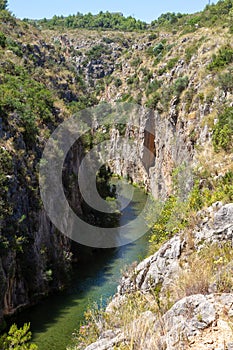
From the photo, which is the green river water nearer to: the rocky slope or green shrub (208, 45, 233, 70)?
the rocky slope

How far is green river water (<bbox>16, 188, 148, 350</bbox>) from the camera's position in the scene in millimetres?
23081

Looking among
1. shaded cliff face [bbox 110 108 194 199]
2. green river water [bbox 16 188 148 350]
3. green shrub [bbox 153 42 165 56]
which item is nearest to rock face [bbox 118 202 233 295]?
green river water [bbox 16 188 148 350]

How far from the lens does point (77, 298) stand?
2786 cm

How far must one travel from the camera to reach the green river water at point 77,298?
23.1m

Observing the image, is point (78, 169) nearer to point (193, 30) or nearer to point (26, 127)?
point (26, 127)

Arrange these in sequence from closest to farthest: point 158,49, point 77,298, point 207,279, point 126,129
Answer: point 207,279
point 77,298
point 126,129
point 158,49

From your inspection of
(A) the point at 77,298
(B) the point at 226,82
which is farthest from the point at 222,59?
(A) the point at 77,298

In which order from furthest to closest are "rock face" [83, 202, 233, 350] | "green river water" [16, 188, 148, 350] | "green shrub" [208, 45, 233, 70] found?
"green shrub" [208, 45, 233, 70], "green river water" [16, 188, 148, 350], "rock face" [83, 202, 233, 350]

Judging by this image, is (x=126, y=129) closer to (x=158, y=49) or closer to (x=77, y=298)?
(x=158, y=49)

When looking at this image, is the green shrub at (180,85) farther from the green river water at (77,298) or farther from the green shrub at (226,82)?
the green river water at (77,298)

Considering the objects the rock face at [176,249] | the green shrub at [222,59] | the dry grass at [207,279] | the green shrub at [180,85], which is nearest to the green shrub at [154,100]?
the green shrub at [180,85]

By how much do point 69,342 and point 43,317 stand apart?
3.84 metres

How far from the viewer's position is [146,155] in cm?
5706

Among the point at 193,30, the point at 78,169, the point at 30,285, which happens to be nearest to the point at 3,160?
the point at 30,285
